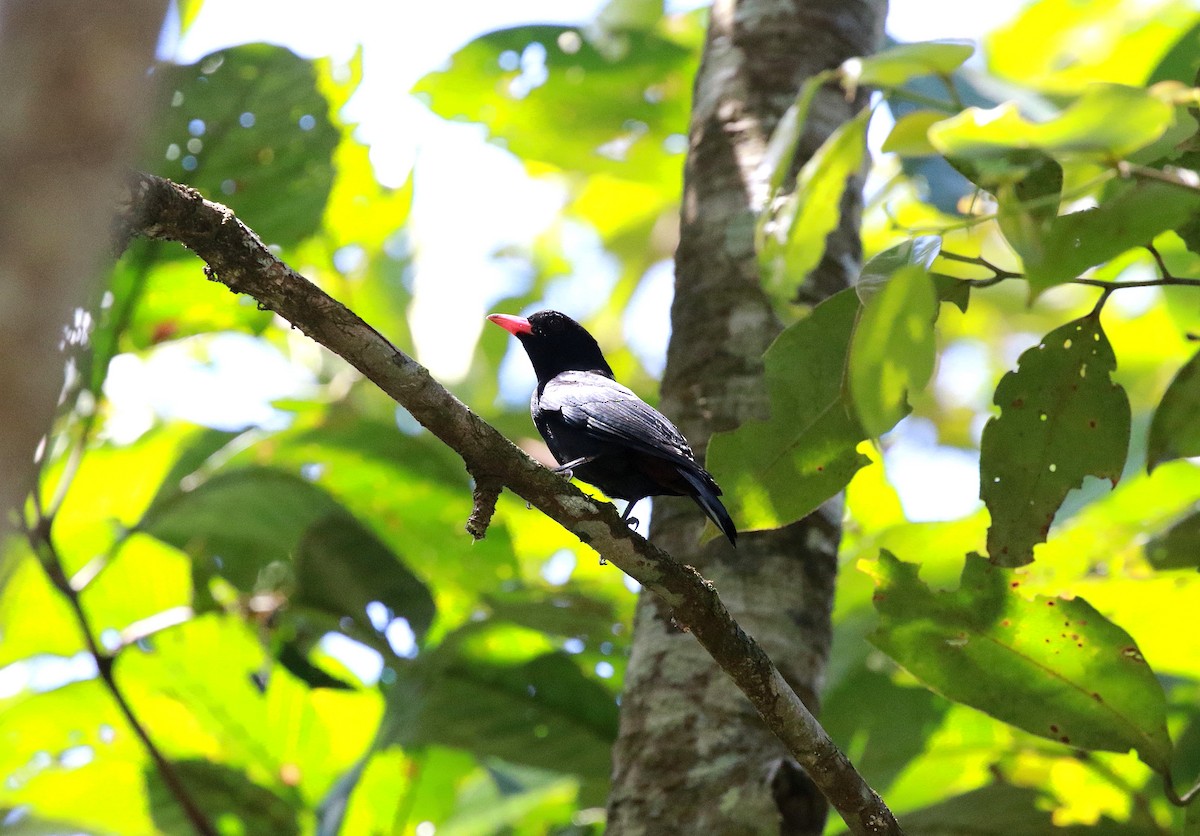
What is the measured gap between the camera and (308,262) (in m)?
6.23

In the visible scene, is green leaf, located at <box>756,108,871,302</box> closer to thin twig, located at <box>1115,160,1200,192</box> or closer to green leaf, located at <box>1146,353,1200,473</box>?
thin twig, located at <box>1115,160,1200,192</box>

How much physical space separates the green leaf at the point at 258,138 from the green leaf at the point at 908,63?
300 centimetres

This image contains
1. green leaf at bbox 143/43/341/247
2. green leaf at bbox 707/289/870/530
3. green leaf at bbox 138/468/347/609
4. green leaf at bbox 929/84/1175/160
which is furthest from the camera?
green leaf at bbox 143/43/341/247

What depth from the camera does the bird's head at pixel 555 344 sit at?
4.57 m

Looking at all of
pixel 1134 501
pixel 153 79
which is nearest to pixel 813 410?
pixel 153 79

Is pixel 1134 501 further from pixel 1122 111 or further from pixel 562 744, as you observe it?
pixel 1122 111

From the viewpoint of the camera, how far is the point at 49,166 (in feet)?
2.56

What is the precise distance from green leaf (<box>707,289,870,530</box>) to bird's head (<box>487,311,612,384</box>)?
205 centimetres

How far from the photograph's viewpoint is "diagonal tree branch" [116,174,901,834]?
206 centimetres

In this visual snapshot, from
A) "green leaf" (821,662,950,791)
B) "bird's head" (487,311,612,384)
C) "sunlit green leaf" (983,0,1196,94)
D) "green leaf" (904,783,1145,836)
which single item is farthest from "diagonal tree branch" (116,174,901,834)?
"sunlit green leaf" (983,0,1196,94)

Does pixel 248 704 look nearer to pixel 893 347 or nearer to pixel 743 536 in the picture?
pixel 743 536

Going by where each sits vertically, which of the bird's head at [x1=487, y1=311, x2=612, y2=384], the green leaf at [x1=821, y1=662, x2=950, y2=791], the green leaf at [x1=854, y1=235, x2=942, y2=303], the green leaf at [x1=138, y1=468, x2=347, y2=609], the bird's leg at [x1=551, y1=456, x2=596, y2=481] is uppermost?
the bird's head at [x1=487, y1=311, x2=612, y2=384]

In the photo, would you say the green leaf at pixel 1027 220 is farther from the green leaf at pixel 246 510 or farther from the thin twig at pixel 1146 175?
the green leaf at pixel 246 510

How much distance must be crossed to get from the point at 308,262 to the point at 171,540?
97.9 inches
